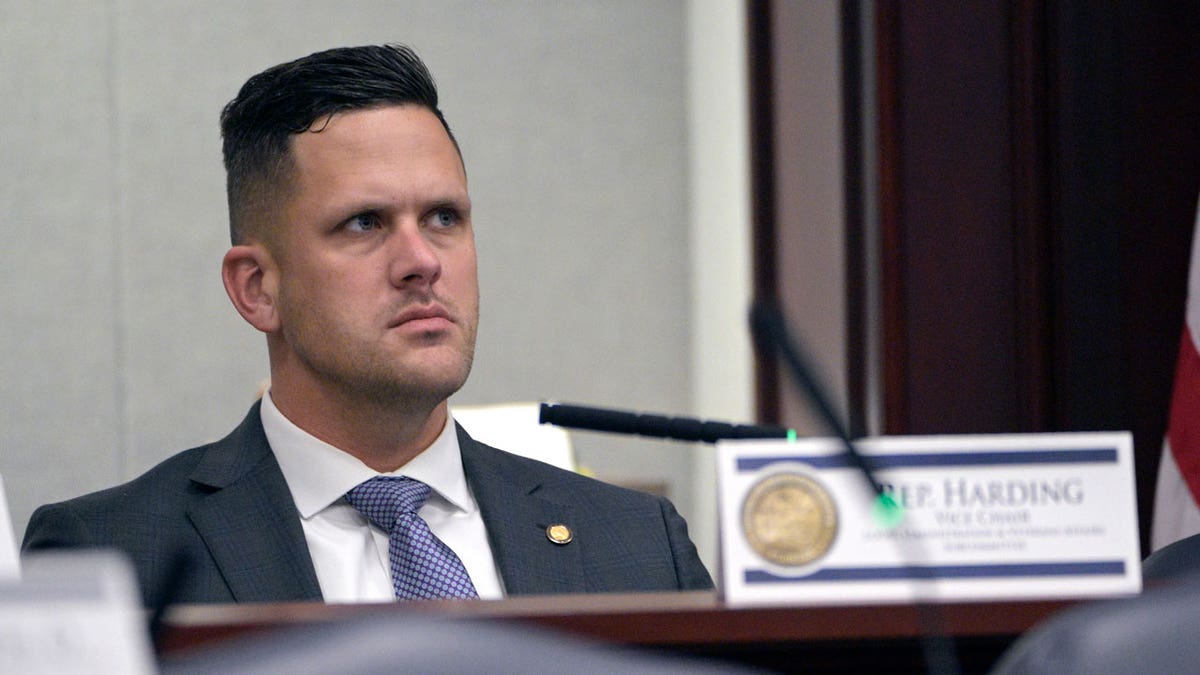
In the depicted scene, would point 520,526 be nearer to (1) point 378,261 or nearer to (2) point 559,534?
(2) point 559,534

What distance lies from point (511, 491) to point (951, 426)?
4.47 feet

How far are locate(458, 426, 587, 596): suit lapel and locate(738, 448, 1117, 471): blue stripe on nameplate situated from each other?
0.71 metres

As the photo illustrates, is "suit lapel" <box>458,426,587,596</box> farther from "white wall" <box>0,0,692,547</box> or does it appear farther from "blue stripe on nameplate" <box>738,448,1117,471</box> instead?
"white wall" <box>0,0,692,547</box>

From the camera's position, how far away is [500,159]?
4984 millimetres

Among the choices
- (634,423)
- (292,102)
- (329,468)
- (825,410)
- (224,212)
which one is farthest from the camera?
(224,212)

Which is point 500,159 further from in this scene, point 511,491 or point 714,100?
point 511,491

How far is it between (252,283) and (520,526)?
18.9 inches

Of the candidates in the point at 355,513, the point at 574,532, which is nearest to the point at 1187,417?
the point at 574,532

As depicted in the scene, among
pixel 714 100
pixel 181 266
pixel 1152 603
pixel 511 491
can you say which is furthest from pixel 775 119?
Answer: pixel 1152 603

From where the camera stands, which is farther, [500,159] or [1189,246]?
[500,159]

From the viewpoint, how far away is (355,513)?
1.74m

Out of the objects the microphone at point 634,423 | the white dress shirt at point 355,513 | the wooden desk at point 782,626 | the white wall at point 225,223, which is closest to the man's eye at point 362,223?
the white dress shirt at point 355,513

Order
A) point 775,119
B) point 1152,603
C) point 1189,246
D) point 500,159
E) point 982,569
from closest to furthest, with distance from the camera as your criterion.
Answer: point 1152,603 < point 982,569 < point 1189,246 < point 775,119 < point 500,159

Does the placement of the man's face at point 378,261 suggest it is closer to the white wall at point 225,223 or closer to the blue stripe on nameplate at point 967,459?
the blue stripe on nameplate at point 967,459
